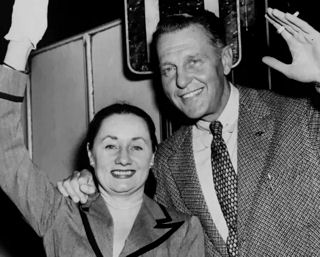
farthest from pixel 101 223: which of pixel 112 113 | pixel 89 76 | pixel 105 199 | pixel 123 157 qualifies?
pixel 89 76

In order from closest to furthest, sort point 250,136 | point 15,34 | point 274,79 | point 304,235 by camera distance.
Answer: point 15,34 → point 304,235 → point 250,136 → point 274,79

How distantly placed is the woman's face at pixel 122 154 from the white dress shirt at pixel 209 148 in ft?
1.09

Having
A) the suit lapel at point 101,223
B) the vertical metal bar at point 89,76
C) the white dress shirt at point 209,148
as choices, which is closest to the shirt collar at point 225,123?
the white dress shirt at point 209,148

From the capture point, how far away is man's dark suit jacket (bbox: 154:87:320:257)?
6.38 ft

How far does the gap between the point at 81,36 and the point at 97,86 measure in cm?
41

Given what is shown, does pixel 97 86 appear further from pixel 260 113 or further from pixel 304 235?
pixel 304 235

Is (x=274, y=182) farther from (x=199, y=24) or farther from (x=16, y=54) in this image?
(x=16, y=54)

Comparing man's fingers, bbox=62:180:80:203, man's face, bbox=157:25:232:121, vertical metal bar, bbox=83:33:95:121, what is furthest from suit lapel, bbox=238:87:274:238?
vertical metal bar, bbox=83:33:95:121

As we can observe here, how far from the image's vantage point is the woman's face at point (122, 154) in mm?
1936

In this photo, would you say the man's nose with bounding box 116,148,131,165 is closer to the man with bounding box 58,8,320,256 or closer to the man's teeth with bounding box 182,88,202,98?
the man with bounding box 58,8,320,256

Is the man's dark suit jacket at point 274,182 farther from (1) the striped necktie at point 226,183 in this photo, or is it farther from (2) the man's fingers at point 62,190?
(2) the man's fingers at point 62,190

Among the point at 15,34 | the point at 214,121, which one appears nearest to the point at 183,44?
the point at 214,121

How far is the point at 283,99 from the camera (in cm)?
219

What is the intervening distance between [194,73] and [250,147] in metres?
0.43
